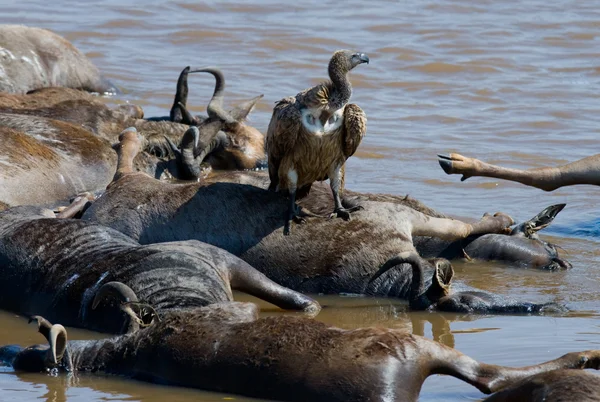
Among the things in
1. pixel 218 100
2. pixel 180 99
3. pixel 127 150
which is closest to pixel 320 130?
pixel 127 150

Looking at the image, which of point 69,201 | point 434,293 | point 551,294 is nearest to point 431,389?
point 434,293

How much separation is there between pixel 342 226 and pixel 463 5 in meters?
15.9

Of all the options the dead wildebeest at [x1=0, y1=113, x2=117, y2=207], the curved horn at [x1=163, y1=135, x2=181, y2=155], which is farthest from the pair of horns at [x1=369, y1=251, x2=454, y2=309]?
the curved horn at [x1=163, y1=135, x2=181, y2=155]

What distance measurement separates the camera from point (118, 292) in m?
6.93

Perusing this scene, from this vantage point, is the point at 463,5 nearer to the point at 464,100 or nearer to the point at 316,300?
the point at 464,100

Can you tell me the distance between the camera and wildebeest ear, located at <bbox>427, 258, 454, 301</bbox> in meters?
8.06

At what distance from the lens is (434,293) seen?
8.12 meters

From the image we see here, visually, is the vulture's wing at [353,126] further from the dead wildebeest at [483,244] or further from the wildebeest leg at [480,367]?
the wildebeest leg at [480,367]

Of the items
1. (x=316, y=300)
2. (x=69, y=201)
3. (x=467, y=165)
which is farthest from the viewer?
(x=69, y=201)

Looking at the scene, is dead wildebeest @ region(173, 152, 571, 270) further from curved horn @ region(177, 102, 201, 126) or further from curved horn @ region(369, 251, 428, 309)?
curved horn @ region(177, 102, 201, 126)

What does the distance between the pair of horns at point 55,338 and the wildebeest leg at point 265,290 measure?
4.90 ft

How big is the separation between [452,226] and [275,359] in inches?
143

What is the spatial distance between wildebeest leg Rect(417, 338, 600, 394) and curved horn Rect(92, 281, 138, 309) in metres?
1.71

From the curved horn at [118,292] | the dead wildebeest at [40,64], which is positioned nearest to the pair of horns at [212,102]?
the dead wildebeest at [40,64]
